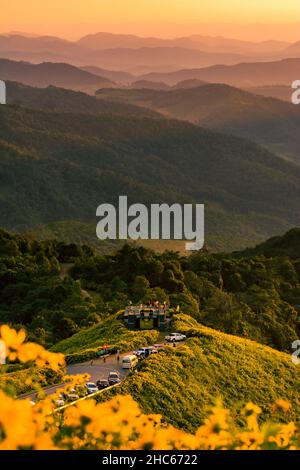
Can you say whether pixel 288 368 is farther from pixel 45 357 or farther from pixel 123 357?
pixel 45 357

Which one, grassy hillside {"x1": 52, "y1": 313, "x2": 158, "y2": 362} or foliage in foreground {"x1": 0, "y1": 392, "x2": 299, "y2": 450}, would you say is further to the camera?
grassy hillside {"x1": 52, "y1": 313, "x2": 158, "y2": 362}

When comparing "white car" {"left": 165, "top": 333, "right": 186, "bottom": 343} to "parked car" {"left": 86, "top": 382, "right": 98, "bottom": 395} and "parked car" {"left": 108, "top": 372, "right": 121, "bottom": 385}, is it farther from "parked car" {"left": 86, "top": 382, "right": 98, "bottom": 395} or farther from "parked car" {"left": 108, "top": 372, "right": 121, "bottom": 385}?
"parked car" {"left": 86, "top": 382, "right": 98, "bottom": 395}

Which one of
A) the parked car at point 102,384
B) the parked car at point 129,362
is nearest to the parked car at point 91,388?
the parked car at point 102,384

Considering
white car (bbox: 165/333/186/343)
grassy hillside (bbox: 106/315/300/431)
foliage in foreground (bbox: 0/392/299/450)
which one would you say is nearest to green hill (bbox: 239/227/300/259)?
grassy hillside (bbox: 106/315/300/431)

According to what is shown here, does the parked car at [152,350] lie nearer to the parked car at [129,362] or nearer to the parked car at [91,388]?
the parked car at [129,362]

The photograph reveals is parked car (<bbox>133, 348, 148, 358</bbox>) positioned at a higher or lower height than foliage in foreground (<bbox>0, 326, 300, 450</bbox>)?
lower

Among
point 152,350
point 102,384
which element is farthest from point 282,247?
point 102,384
